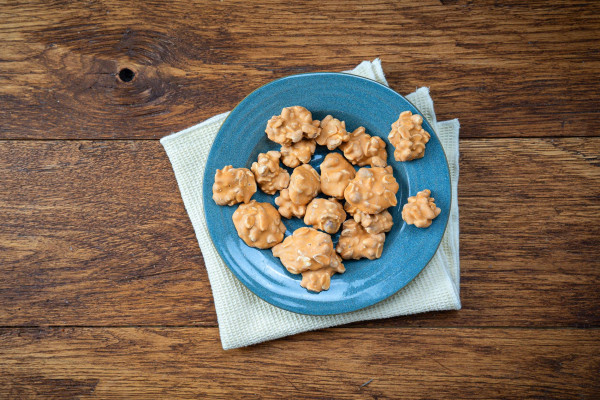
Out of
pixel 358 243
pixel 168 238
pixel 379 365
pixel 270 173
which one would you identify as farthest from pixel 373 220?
pixel 168 238

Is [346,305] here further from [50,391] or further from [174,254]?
[50,391]

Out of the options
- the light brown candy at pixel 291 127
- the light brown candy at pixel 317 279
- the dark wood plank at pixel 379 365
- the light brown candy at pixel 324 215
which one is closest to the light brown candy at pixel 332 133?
the light brown candy at pixel 291 127

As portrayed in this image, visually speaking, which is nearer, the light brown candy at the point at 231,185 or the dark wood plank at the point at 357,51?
the light brown candy at the point at 231,185

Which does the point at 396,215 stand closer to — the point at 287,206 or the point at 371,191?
the point at 371,191

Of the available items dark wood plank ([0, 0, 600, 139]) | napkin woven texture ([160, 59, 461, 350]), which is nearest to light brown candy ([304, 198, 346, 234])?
napkin woven texture ([160, 59, 461, 350])

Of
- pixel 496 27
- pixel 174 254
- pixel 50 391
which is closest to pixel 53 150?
pixel 174 254

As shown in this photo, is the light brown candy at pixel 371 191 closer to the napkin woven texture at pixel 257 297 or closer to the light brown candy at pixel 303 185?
the light brown candy at pixel 303 185

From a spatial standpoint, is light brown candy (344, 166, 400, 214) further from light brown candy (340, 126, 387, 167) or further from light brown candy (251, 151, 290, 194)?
light brown candy (251, 151, 290, 194)
